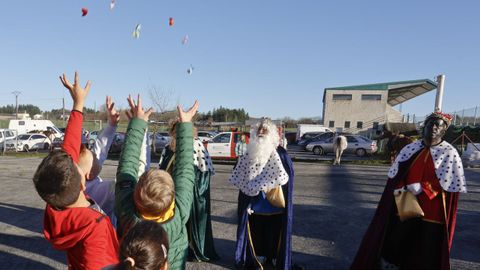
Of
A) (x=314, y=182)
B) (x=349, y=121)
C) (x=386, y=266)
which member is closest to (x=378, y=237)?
(x=386, y=266)

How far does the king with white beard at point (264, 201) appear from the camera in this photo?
3358 millimetres

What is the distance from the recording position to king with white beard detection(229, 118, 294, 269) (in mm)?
3358

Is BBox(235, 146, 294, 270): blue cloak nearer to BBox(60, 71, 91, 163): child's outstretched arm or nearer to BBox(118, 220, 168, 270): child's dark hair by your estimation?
BBox(60, 71, 91, 163): child's outstretched arm

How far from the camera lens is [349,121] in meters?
36.1

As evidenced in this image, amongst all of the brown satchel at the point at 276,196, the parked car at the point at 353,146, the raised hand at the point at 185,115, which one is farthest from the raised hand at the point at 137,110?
the parked car at the point at 353,146

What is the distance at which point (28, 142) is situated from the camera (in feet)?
66.0

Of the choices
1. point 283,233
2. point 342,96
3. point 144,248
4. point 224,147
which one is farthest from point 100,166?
point 342,96

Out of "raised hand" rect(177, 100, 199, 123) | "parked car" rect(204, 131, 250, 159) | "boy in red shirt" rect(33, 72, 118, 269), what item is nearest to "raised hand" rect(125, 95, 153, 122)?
"raised hand" rect(177, 100, 199, 123)

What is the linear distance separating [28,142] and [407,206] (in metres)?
22.9

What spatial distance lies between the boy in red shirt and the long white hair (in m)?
1.99

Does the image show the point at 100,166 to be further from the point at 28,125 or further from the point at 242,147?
the point at 28,125

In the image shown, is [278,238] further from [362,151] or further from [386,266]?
[362,151]

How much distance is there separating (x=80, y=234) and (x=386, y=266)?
11.1ft

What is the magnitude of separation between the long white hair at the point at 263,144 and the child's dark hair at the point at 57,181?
2098mm
